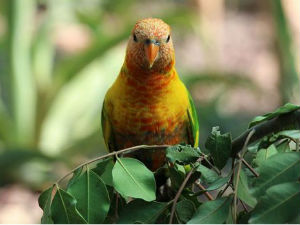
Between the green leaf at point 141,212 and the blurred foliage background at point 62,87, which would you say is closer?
the green leaf at point 141,212

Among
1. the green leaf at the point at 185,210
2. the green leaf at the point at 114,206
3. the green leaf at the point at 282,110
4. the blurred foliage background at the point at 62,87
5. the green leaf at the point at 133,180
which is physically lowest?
the blurred foliage background at the point at 62,87

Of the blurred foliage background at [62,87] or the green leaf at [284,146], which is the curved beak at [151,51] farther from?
the blurred foliage background at [62,87]

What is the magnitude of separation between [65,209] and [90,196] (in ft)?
0.11

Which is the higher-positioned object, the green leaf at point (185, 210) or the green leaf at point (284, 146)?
the green leaf at point (284, 146)

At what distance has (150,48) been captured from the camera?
1.01 metres

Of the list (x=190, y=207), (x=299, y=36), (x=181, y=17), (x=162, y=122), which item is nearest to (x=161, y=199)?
(x=190, y=207)

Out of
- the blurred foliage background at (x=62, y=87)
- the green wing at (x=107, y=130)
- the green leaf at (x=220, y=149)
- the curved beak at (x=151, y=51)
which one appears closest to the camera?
the green leaf at (x=220, y=149)

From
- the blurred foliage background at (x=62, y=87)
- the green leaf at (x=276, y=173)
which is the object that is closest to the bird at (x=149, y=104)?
the green leaf at (x=276, y=173)

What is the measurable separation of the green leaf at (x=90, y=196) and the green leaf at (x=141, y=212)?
3 cm

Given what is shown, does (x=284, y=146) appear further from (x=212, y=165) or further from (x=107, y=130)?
(x=107, y=130)

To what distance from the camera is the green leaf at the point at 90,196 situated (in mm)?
571

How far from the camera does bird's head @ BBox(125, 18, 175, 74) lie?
1019 mm

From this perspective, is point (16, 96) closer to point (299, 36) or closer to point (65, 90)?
point (65, 90)

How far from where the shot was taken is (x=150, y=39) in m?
1.02
